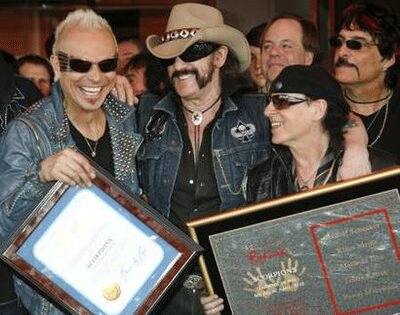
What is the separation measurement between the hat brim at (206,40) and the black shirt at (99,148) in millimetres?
500

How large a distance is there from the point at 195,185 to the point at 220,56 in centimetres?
63

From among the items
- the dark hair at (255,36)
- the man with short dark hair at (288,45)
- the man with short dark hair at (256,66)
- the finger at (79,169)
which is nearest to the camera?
the finger at (79,169)

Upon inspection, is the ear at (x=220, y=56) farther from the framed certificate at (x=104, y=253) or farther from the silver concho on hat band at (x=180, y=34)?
the framed certificate at (x=104, y=253)

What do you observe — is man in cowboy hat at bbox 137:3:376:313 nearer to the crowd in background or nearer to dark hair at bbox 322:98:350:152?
the crowd in background

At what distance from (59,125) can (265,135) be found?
3.10ft

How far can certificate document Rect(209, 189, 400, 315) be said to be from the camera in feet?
9.92

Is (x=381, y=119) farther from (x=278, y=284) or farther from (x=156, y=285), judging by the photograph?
(x=156, y=285)

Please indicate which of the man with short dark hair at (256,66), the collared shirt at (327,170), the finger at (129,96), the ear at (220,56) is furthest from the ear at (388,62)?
the finger at (129,96)

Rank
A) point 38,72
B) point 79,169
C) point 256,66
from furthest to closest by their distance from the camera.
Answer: point 38,72
point 256,66
point 79,169

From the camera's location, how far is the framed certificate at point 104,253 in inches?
118

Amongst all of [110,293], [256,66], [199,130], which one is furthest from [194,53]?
[256,66]

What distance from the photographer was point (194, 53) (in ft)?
12.1

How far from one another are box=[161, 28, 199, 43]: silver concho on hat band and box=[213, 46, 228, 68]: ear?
144 millimetres

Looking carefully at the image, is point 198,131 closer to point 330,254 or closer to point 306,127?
point 306,127
